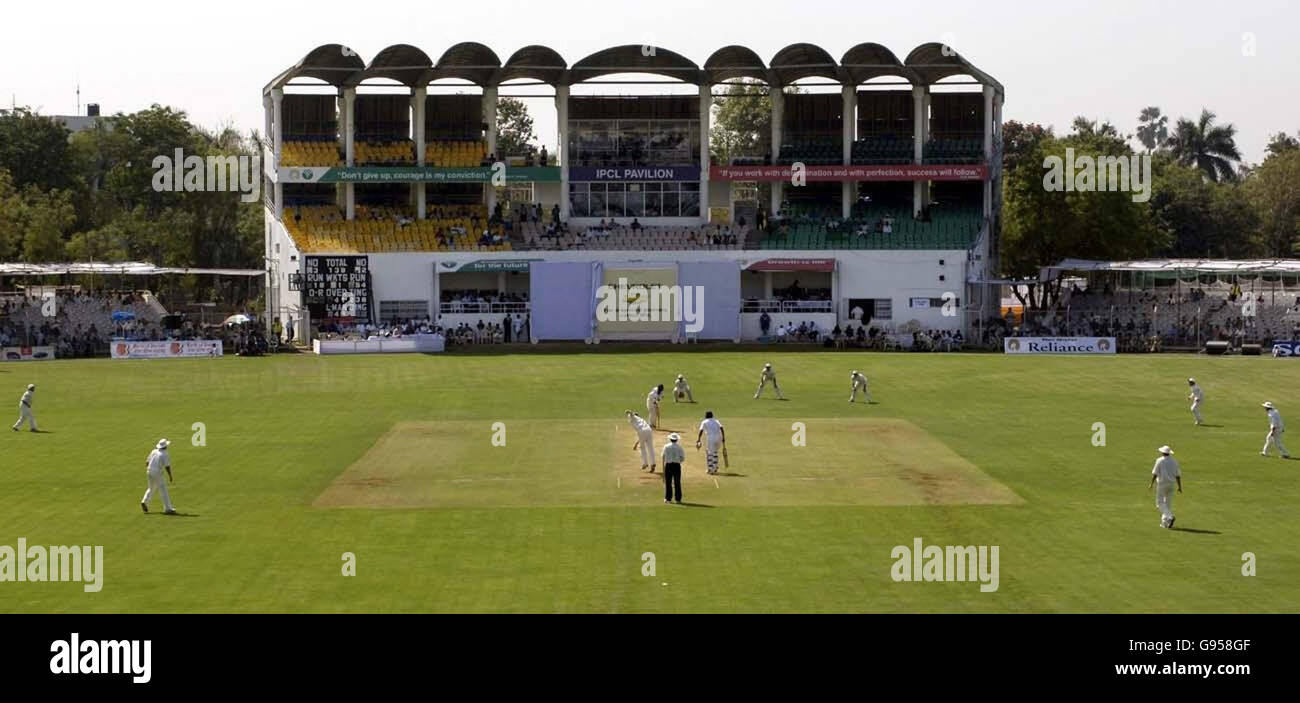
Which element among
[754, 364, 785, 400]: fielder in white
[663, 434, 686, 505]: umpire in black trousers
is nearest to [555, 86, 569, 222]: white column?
[754, 364, 785, 400]: fielder in white

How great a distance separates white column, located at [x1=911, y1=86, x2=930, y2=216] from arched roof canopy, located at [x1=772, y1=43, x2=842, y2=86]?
4811 millimetres

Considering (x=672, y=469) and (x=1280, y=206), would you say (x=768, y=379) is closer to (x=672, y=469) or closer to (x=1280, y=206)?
(x=672, y=469)

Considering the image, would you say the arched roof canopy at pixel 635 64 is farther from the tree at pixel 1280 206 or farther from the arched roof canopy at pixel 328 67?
the tree at pixel 1280 206

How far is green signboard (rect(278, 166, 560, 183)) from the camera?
3595 inches

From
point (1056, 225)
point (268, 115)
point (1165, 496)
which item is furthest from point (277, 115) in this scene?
point (1165, 496)

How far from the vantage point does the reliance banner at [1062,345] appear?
263 feet

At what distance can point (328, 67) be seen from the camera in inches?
3570

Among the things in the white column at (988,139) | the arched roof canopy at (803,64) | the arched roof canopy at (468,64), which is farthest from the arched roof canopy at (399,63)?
the white column at (988,139)

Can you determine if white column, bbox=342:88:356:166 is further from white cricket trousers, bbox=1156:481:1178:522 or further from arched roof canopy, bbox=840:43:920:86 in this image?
white cricket trousers, bbox=1156:481:1178:522

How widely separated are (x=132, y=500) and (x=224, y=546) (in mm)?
6893

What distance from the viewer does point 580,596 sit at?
86.3 feet

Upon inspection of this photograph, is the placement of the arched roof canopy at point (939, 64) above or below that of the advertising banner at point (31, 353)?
above

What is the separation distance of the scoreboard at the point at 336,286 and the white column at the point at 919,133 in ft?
106
